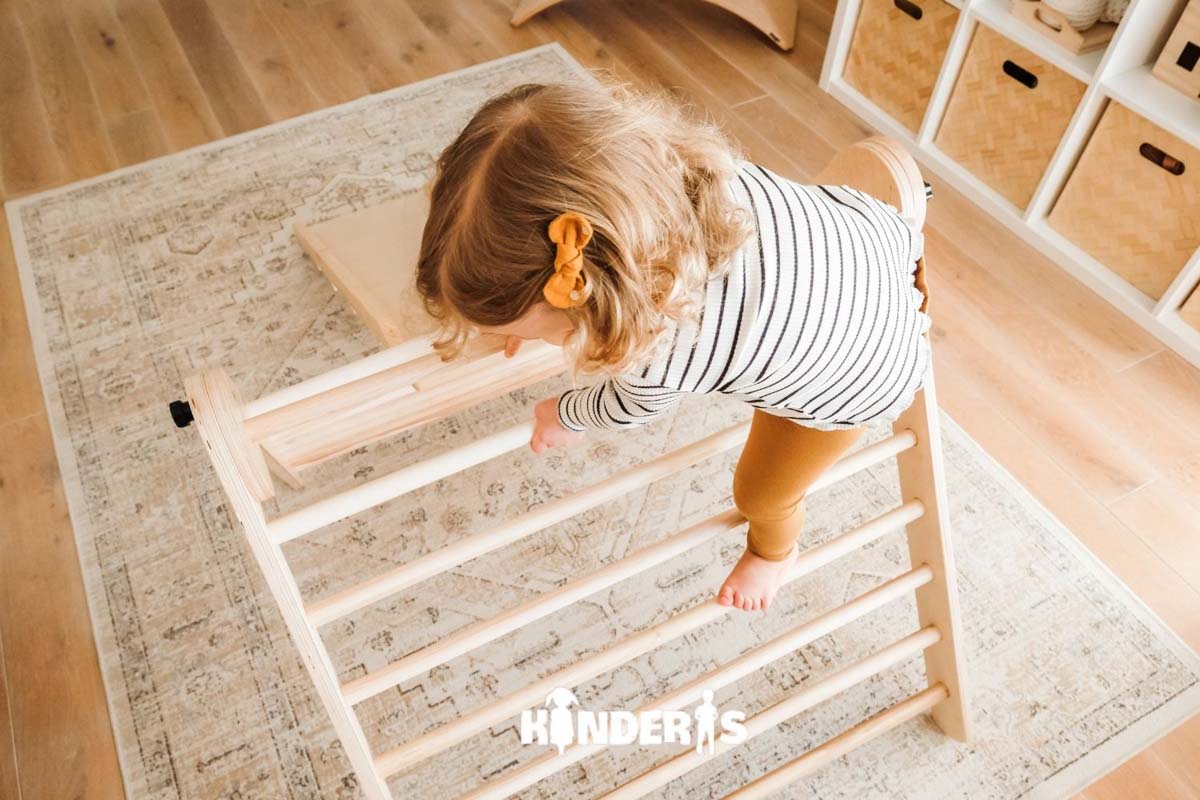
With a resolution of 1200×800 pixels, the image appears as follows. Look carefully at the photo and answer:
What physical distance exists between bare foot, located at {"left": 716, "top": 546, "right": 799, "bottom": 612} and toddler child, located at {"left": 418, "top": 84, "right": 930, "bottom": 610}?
0.22 meters

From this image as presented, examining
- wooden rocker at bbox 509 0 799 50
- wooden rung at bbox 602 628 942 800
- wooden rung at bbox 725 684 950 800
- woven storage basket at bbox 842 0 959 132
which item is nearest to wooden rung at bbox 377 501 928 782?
wooden rung at bbox 602 628 942 800

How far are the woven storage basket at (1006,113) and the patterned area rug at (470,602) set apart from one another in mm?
704

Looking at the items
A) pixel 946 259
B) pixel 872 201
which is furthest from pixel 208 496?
pixel 946 259

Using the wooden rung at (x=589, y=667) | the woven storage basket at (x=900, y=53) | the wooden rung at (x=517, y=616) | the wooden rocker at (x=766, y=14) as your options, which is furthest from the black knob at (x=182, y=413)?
the wooden rocker at (x=766, y=14)

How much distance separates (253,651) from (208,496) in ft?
1.07

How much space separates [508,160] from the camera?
728mm

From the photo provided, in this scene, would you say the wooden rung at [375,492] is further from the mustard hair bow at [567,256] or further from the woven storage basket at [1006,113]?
the woven storage basket at [1006,113]

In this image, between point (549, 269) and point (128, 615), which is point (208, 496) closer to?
point (128, 615)

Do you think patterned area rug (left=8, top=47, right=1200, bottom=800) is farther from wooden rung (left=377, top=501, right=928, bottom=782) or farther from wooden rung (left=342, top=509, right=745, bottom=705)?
wooden rung (left=342, top=509, right=745, bottom=705)

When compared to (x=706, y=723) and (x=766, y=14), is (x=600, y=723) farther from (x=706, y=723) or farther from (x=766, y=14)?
(x=766, y=14)

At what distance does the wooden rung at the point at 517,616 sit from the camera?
924mm

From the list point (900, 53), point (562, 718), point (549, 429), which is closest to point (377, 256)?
point (549, 429)

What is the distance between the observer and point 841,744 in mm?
1247

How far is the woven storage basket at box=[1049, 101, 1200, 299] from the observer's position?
5.57ft
